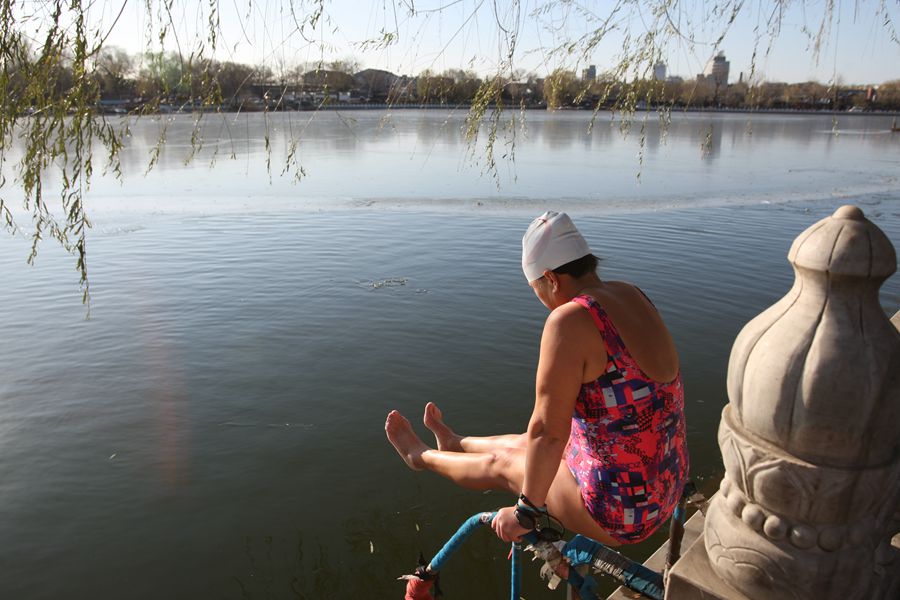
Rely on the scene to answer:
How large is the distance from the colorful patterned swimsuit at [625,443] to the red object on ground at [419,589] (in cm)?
105

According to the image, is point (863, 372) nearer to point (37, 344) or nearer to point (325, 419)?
point (325, 419)

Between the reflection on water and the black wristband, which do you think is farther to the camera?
the reflection on water

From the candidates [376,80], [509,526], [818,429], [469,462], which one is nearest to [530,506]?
[509,526]

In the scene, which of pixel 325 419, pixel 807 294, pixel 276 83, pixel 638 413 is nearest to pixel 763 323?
pixel 807 294

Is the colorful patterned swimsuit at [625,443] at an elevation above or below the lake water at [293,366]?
above

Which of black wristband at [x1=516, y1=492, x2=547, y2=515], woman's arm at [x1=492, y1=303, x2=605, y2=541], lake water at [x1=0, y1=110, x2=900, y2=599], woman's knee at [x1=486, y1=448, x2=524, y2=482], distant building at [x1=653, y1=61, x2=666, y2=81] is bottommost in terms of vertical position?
lake water at [x1=0, y1=110, x2=900, y2=599]

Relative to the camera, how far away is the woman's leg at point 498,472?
273cm

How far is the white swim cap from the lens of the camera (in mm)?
2541

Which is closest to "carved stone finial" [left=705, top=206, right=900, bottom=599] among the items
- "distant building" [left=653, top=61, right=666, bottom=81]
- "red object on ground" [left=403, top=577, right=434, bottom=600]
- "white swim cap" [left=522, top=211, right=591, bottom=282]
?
"white swim cap" [left=522, top=211, right=591, bottom=282]

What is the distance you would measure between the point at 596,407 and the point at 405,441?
1631 mm

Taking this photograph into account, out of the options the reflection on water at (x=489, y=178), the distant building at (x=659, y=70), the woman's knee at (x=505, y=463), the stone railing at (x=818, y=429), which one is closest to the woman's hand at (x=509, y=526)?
the woman's knee at (x=505, y=463)

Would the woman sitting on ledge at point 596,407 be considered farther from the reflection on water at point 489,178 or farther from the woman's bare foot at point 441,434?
the reflection on water at point 489,178

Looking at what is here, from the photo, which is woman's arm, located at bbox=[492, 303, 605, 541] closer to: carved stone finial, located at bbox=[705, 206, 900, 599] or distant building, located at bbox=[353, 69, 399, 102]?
carved stone finial, located at bbox=[705, 206, 900, 599]

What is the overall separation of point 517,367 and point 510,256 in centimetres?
459
